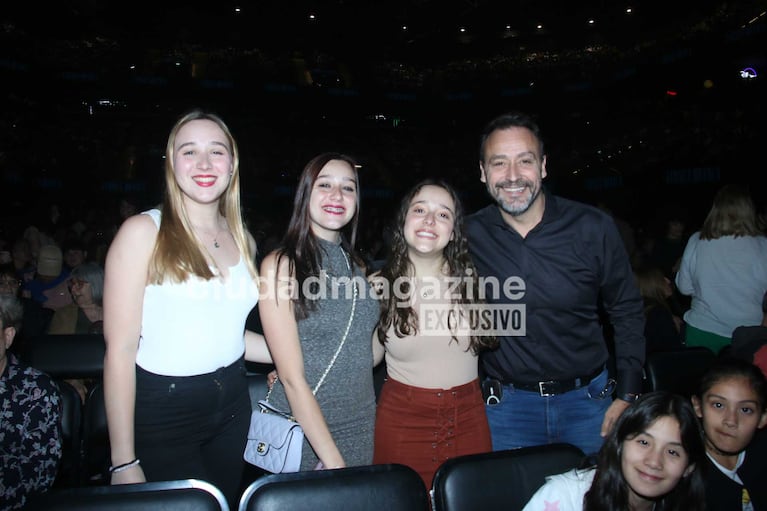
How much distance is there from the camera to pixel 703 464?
1.68m

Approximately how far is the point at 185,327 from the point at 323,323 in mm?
444

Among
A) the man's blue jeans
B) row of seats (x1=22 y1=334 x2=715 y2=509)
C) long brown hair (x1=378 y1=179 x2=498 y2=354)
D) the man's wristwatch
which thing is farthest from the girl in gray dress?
the man's wristwatch

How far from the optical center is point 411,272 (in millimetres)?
2119

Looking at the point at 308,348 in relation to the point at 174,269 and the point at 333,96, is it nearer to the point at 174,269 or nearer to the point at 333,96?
the point at 174,269

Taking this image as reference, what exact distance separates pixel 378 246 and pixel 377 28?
15.7 m

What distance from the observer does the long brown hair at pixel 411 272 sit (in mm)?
2002

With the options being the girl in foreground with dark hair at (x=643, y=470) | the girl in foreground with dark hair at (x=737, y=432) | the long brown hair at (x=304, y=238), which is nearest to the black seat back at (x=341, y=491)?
the girl in foreground with dark hair at (x=643, y=470)

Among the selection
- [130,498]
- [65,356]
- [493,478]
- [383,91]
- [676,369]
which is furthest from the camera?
[383,91]

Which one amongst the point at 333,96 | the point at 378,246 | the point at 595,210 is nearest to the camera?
the point at 595,210

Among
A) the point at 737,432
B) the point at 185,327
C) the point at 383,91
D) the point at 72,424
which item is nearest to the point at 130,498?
the point at 185,327

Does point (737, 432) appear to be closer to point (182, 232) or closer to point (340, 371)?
point (340, 371)

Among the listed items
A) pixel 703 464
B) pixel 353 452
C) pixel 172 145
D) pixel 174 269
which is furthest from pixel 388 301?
pixel 703 464

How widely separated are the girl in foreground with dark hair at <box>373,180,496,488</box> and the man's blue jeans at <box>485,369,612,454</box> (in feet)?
0.49

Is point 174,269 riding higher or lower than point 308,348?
higher
